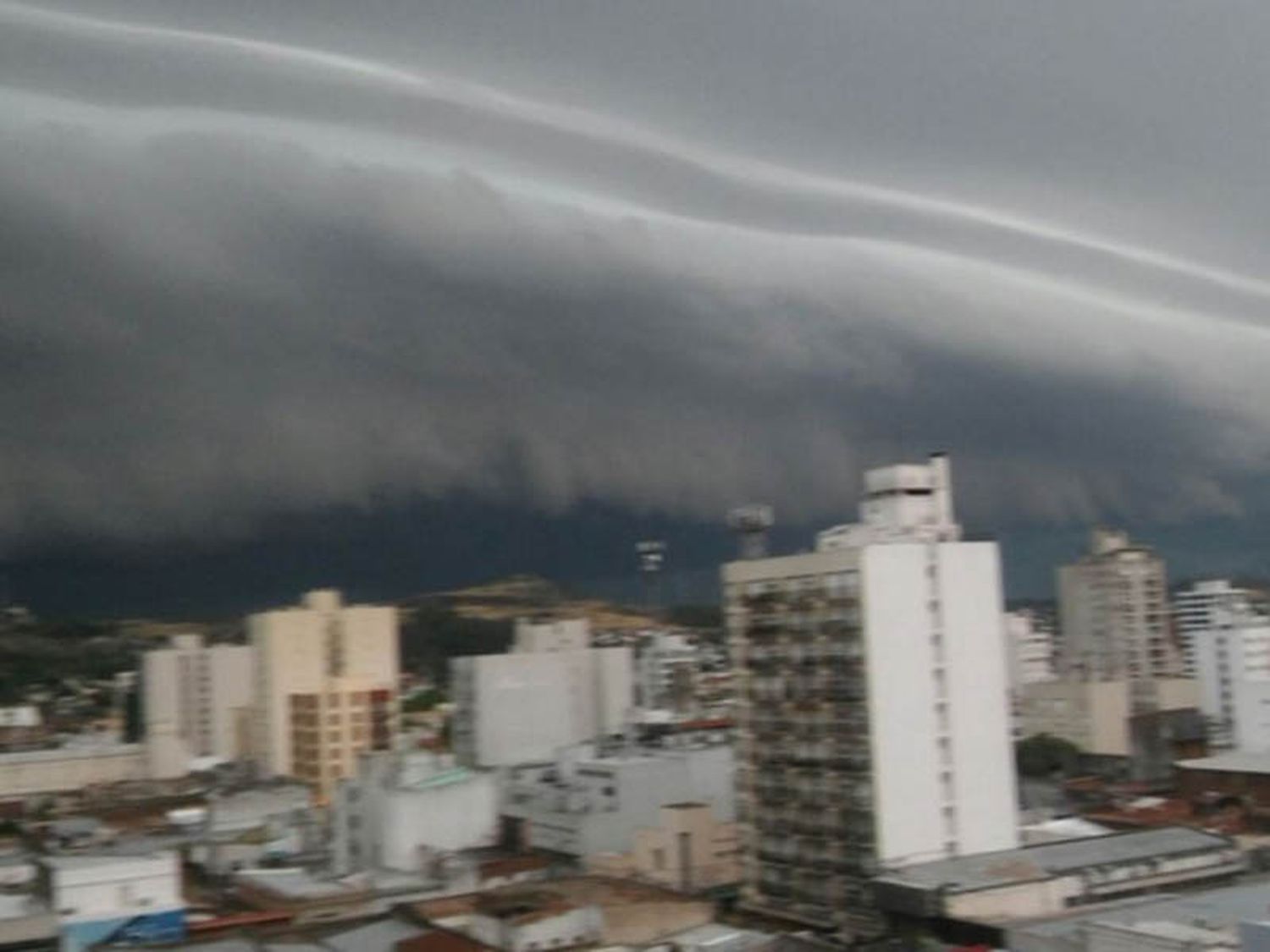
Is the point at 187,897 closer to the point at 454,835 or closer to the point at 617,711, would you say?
the point at 454,835

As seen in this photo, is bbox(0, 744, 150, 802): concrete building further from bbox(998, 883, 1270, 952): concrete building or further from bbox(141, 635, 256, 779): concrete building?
bbox(998, 883, 1270, 952): concrete building

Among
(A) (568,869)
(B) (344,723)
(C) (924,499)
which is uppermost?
(C) (924,499)

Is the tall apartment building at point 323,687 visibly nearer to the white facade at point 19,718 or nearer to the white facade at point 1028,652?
the white facade at point 19,718

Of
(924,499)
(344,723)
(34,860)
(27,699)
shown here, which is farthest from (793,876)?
(27,699)

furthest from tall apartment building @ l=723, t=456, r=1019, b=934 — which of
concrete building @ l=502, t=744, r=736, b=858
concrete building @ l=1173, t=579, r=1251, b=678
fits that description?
concrete building @ l=1173, t=579, r=1251, b=678

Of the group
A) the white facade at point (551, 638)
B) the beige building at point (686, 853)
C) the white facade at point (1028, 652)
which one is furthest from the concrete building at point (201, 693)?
the white facade at point (1028, 652)


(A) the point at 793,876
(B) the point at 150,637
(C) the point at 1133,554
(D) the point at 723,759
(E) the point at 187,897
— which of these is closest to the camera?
(A) the point at 793,876
